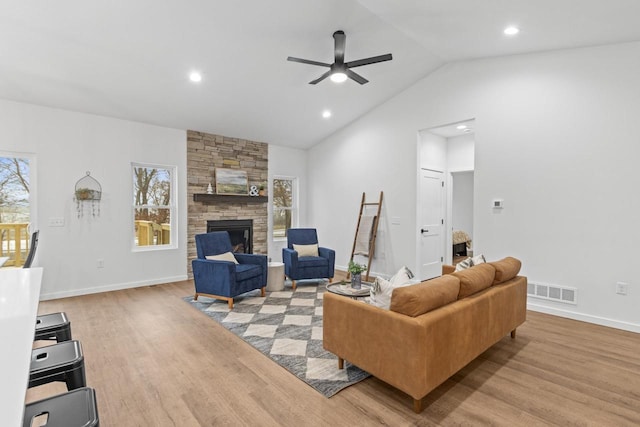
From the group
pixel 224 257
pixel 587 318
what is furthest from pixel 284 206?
pixel 587 318

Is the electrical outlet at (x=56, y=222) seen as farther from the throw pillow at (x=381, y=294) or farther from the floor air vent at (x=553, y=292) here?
the floor air vent at (x=553, y=292)

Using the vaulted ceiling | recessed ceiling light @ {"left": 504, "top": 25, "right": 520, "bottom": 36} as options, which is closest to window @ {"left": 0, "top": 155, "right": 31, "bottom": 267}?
the vaulted ceiling

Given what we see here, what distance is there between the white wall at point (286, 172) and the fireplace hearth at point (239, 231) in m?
0.50

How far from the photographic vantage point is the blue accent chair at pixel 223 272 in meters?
4.38

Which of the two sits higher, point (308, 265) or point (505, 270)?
point (505, 270)

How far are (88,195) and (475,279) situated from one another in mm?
5356

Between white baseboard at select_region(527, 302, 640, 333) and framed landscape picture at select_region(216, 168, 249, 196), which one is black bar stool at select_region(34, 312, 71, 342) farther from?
white baseboard at select_region(527, 302, 640, 333)

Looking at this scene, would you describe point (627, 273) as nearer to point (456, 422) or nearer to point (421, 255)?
point (421, 255)

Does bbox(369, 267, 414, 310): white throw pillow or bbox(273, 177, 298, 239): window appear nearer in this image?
bbox(369, 267, 414, 310): white throw pillow

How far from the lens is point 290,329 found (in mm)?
3643

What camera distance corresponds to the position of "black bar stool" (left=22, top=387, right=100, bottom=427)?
3.54 feet

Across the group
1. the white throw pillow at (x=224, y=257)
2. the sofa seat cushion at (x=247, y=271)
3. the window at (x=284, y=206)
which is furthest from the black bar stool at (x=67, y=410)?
the window at (x=284, y=206)

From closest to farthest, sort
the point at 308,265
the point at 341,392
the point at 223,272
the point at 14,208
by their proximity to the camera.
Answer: the point at 341,392, the point at 223,272, the point at 14,208, the point at 308,265

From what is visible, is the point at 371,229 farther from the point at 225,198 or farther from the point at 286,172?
the point at 225,198
